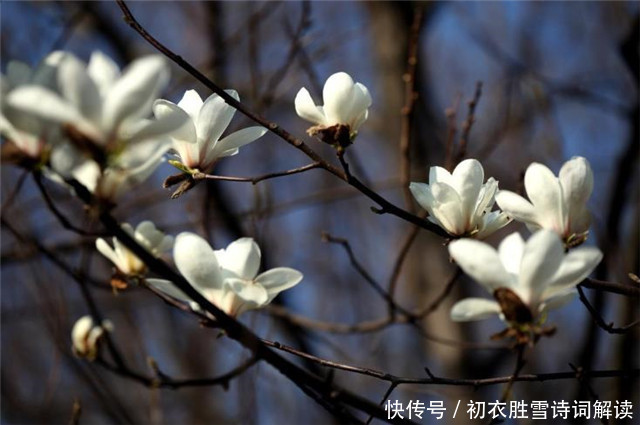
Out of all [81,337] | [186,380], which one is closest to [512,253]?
[186,380]

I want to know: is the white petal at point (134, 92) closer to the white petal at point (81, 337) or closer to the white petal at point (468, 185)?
the white petal at point (468, 185)

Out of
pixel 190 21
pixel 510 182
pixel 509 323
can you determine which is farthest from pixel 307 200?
pixel 190 21

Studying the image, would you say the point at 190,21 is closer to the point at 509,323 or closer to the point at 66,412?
the point at 66,412

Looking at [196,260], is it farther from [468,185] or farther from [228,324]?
[468,185]

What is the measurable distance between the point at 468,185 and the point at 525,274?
0.70 feet

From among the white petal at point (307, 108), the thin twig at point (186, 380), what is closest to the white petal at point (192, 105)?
the white petal at point (307, 108)

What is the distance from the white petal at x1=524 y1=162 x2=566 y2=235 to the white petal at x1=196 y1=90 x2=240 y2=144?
35 centimetres

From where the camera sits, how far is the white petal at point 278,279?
832 mm

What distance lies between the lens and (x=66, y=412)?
450 centimetres

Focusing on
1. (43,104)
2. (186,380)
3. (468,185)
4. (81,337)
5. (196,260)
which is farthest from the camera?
(81,337)

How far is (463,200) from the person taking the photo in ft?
2.92

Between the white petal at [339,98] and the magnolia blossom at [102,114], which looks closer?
the magnolia blossom at [102,114]

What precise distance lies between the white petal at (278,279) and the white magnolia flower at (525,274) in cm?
18

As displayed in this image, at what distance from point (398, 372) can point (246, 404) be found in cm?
211
